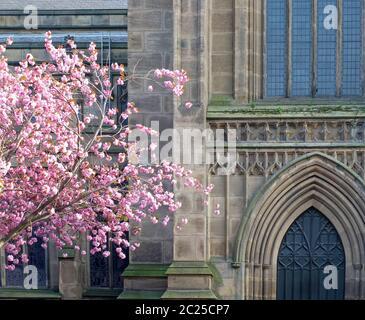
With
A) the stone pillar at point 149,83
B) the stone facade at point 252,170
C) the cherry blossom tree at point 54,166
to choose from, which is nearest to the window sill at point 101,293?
the stone pillar at point 149,83

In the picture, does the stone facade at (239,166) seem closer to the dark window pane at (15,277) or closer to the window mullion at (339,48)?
Result: the window mullion at (339,48)

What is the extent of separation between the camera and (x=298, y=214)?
29562mm

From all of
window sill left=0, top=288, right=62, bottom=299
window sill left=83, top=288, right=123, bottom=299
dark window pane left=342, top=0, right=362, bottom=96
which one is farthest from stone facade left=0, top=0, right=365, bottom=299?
window sill left=0, top=288, right=62, bottom=299

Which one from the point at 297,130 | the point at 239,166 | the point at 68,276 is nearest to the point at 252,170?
the point at 239,166

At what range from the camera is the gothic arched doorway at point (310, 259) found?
29.6m

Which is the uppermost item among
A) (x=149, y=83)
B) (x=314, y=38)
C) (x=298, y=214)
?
(x=314, y=38)

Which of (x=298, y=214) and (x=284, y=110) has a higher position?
(x=284, y=110)

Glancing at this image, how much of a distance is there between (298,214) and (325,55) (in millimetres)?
3443

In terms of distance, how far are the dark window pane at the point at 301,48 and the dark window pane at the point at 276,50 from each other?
0.20m

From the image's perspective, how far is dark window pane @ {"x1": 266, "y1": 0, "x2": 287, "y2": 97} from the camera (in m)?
30.1

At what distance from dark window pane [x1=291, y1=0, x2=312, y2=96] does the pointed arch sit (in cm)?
181

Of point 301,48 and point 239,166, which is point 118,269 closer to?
point 239,166

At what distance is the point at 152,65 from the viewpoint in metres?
30.0
